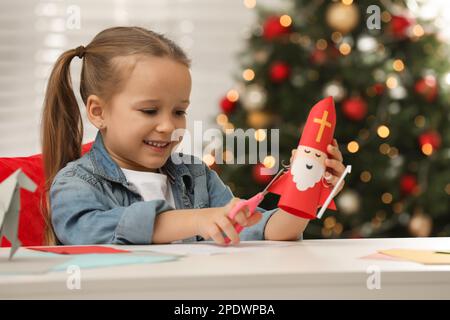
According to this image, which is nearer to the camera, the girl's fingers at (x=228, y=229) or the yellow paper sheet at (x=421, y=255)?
the yellow paper sheet at (x=421, y=255)

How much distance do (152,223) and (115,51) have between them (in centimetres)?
52

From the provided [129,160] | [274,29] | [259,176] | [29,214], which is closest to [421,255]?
[129,160]

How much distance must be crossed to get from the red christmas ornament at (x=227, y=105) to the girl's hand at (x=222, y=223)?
214 cm

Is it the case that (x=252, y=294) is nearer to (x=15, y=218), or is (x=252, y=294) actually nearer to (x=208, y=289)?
(x=208, y=289)

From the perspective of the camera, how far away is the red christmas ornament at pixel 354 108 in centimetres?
308

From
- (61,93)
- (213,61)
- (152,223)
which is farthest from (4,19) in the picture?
(152,223)

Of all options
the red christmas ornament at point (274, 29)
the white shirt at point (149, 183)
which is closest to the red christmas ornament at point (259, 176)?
the red christmas ornament at point (274, 29)

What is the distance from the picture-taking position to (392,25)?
316 cm

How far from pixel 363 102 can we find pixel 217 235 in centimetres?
222

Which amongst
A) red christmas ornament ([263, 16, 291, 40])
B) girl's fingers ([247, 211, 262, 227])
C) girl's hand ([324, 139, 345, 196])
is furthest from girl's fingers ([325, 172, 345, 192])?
red christmas ornament ([263, 16, 291, 40])

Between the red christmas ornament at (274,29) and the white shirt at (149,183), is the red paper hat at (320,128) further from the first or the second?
the red christmas ornament at (274,29)

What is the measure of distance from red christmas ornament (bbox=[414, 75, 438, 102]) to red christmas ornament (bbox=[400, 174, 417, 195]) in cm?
35

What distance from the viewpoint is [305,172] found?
1.05m

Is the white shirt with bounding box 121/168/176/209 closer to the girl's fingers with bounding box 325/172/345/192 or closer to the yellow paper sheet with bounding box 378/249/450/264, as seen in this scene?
the girl's fingers with bounding box 325/172/345/192
